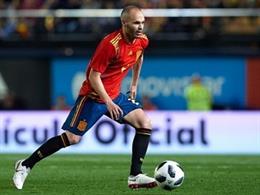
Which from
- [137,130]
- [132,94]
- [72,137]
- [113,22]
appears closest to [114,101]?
[137,130]

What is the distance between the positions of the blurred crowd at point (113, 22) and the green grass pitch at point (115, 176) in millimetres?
6363

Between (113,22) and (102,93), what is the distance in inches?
503

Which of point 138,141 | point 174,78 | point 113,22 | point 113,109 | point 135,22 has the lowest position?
point 138,141

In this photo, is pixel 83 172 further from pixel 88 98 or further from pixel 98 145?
pixel 98 145

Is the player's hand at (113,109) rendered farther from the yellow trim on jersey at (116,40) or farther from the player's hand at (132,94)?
the player's hand at (132,94)

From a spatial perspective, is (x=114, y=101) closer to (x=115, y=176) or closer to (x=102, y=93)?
(x=102, y=93)

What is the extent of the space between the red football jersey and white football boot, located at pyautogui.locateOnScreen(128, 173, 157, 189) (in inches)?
39.1

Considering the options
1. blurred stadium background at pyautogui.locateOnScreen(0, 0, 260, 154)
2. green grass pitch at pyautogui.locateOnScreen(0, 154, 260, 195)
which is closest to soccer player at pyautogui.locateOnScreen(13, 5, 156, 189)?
green grass pitch at pyautogui.locateOnScreen(0, 154, 260, 195)

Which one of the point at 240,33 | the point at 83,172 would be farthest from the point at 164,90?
the point at 83,172

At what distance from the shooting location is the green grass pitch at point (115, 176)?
10.5 metres

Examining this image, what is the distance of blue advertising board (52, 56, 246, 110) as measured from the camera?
75.2 feet

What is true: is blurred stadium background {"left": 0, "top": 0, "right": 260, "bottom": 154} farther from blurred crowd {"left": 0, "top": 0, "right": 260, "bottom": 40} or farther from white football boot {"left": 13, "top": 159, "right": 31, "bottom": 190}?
white football boot {"left": 13, "top": 159, "right": 31, "bottom": 190}

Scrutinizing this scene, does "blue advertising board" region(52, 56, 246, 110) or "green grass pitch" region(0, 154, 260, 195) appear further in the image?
"blue advertising board" region(52, 56, 246, 110)

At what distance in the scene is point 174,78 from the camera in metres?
23.1
